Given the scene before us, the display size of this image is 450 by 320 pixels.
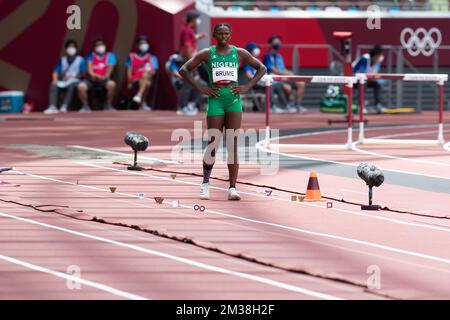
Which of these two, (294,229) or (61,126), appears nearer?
(294,229)

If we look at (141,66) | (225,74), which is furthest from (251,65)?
(141,66)

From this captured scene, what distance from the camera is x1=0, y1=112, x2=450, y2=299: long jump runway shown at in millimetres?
8852

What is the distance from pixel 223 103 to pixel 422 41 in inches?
977

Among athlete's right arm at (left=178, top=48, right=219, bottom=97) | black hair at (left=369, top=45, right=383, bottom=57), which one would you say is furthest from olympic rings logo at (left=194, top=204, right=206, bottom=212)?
black hair at (left=369, top=45, right=383, bottom=57)

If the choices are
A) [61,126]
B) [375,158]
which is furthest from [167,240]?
[61,126]

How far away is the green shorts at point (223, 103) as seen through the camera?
560 inches

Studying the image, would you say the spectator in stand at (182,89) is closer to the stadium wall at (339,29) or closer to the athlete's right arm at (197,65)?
Result: the stadium wall at (339,29)

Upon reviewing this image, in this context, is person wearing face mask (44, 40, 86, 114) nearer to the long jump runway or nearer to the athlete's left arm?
the long jump runway

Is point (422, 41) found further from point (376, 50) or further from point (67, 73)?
point (67, 73)

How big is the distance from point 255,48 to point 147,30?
3022mm
